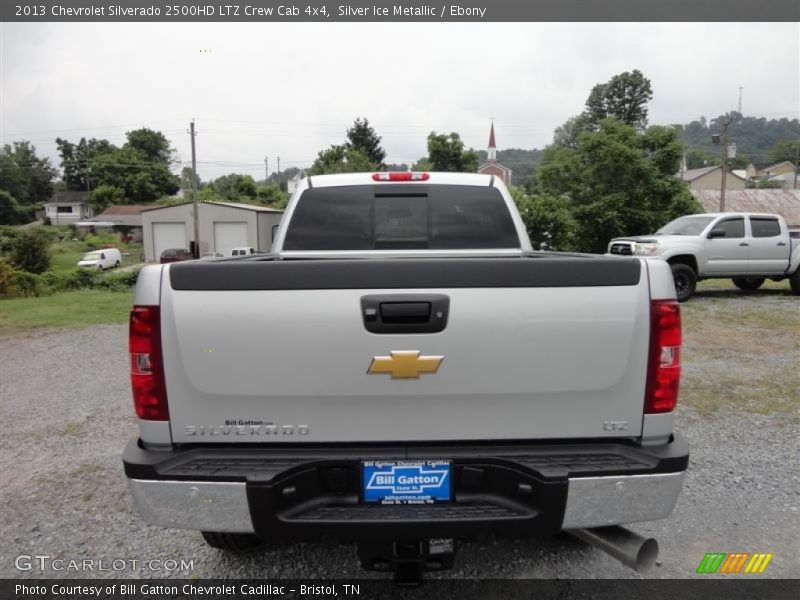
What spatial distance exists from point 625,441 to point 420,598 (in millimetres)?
1261

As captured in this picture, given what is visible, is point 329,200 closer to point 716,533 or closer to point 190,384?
point 190,384

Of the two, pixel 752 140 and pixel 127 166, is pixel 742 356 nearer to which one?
pixel 127 166

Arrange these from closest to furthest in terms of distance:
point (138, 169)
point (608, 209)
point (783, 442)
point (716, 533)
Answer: point (716, 533), point (783, 442), point (608, 209), point (138, 169)

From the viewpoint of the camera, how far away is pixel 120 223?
5944 centimetres

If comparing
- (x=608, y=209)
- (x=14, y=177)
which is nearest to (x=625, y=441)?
(x=608, y=209)

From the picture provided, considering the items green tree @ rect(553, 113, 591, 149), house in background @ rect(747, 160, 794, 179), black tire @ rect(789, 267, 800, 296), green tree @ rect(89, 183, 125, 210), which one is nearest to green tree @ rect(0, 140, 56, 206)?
green tree @ rect(89, 183, 125, 210)

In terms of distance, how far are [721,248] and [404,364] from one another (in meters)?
11.6

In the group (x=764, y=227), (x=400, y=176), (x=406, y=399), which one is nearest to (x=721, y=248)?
(x=764, y=227)

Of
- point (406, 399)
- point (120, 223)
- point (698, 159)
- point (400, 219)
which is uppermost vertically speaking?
point (698, 159)

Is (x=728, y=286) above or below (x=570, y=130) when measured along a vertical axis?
below

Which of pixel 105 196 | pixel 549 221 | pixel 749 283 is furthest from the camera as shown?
pixel 105 196

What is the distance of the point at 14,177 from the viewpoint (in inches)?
3105

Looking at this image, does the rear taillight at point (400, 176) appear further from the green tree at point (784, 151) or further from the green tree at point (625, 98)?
the green tree at point (784, 151)

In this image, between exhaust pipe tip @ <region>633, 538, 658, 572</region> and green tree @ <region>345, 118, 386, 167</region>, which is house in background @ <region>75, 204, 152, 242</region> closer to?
green tree @ <region>345, 118, 386, 167</region>
